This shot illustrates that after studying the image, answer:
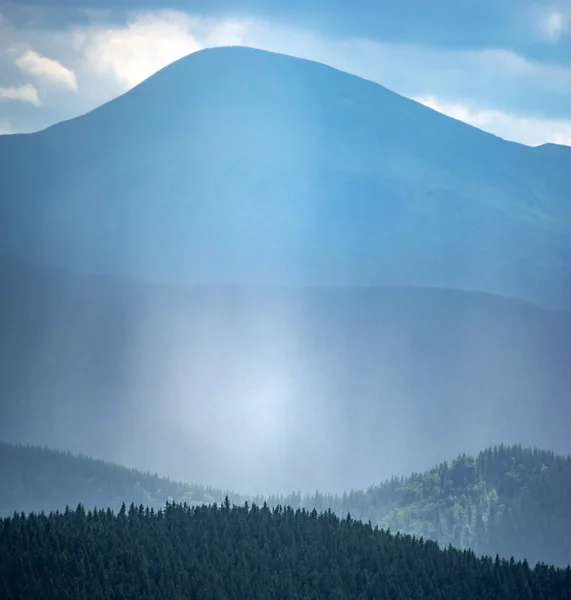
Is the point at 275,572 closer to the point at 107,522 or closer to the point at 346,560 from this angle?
the point at 346,560

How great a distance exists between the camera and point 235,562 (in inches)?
3371

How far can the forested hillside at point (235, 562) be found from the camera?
7850 cm

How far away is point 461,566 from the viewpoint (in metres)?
91.1

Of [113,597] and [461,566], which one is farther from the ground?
[461,566]

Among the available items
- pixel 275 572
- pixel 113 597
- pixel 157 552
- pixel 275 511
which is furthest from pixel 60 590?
pixel 275 511

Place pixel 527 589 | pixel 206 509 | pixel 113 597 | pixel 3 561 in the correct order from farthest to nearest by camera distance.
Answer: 1. pixel 206 509
2. pixel 527 589
3. pixel 3 561
4. pixel 113 597

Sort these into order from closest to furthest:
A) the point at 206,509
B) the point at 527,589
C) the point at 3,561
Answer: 1. the point at 3,561
2. the point at 527,589
3. the point at 206,509

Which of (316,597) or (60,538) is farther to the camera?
(60,538)

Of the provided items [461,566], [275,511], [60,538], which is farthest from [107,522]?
[461,566]

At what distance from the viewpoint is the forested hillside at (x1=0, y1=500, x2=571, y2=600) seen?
7850cm

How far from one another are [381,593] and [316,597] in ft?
18.3

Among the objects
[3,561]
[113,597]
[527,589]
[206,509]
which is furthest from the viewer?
[206,509]

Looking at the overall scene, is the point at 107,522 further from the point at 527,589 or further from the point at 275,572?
the point at 527,589

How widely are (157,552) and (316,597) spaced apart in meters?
10.5
